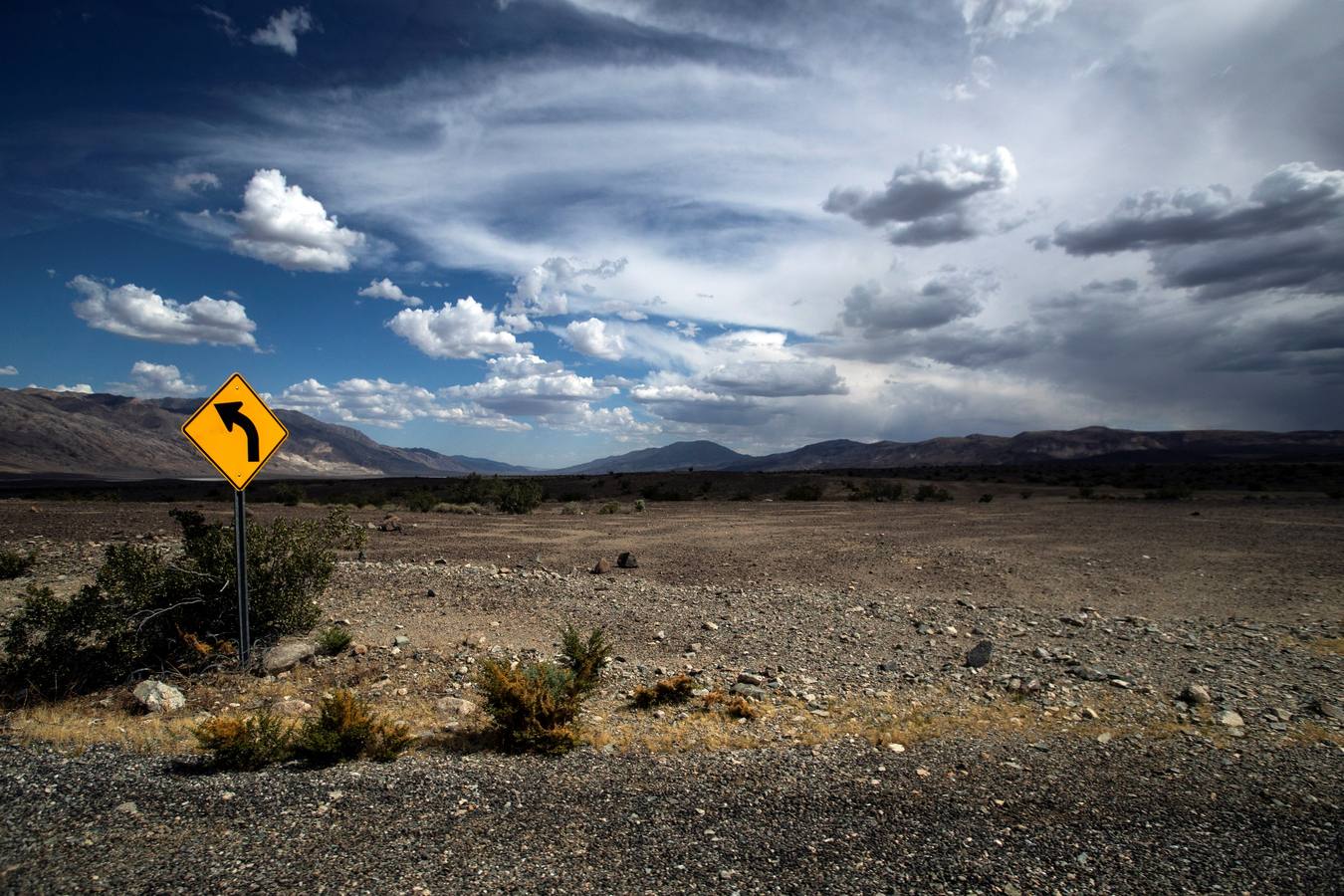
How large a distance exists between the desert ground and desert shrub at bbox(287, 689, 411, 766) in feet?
0.74

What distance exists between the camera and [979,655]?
9297 mm

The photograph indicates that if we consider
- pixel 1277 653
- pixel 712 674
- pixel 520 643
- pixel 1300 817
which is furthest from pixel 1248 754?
pixel 520 643

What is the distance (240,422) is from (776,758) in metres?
7.52

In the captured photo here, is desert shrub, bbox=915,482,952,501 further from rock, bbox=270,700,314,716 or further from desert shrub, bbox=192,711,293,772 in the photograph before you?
desert shrub, bbox=192,711,293,772

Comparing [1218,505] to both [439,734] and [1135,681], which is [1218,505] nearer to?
[1135,681]

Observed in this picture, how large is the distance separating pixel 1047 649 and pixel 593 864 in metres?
8.34

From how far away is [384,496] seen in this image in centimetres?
4284

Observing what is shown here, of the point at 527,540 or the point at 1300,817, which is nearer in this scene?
the point at 1300,817

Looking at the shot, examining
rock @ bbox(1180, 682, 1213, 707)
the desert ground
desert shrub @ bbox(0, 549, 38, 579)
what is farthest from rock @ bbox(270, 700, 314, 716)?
desert shrub @ bbox(0, 549, 38, 579)

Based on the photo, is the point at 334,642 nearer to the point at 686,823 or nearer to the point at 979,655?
the point at 686,823

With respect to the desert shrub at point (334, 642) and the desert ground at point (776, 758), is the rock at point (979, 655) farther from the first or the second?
the desert shrub at point (334, 642)

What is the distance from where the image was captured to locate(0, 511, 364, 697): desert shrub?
8.42 meters

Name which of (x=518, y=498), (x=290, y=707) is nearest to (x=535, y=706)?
(x=290, y=707)

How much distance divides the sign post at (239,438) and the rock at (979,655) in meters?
9.45
